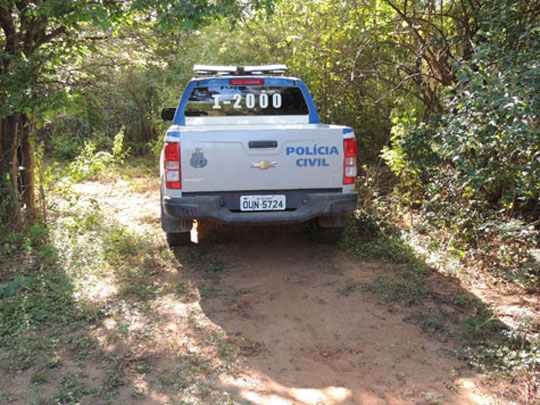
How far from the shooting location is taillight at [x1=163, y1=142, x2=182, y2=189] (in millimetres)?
4559

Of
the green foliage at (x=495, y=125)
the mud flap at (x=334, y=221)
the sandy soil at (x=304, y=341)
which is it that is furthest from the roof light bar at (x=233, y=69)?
the sandy soil at (x=304, y=341)

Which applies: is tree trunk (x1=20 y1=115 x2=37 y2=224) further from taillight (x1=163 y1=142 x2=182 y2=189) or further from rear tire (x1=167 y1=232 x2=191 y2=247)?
taillight (x1=163 y1=142 x2=182 y2=189)

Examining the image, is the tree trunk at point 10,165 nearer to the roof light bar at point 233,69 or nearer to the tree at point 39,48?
the tree at point 39,48

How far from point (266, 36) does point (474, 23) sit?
5.32 meters

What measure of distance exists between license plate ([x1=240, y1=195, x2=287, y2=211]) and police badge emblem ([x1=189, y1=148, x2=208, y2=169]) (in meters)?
0.51

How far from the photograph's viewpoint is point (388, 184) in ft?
24.8

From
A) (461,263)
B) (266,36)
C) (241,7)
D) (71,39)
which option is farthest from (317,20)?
(461,263)

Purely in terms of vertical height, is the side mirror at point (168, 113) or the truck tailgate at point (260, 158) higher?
the side mirror at point (168, 113)

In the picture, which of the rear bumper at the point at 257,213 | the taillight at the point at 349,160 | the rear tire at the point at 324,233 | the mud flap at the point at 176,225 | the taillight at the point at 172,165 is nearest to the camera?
the taillight at the point at 172,165

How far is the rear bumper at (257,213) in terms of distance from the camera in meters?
4.68

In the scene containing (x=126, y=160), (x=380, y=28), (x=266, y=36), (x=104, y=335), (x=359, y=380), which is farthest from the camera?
(x=126, y=160)

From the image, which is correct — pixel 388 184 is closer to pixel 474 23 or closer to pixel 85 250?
pixel 474 23

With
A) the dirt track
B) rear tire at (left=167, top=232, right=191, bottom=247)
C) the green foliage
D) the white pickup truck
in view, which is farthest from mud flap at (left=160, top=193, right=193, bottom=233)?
the green foliage

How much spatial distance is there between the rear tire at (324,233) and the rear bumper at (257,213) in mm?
762
